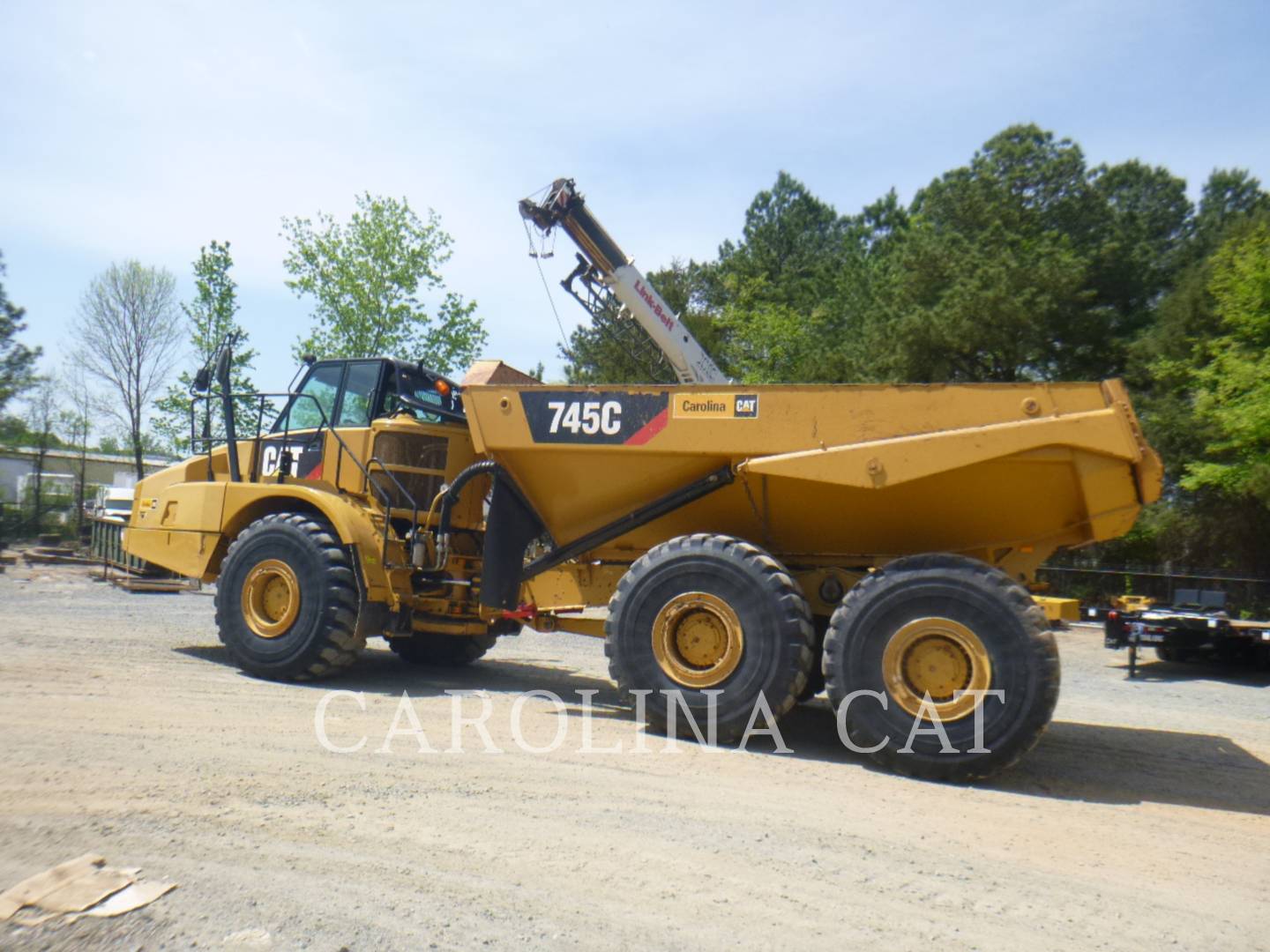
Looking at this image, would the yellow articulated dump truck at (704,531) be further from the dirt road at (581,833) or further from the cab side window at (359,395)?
the dirt road at (581,833)

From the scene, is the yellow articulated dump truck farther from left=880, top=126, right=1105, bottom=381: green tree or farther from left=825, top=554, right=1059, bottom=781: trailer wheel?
left=880, top=126, right=1105, bottom=381: green tree

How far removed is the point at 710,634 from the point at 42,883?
4.27 meters

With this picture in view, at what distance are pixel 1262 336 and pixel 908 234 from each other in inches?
430

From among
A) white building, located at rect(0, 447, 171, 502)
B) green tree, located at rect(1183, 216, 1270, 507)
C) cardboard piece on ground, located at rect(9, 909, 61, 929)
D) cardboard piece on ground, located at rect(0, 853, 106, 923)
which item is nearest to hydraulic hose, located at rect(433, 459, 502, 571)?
cardboard piece on ground, located at rect(0, 853, 106, 923)

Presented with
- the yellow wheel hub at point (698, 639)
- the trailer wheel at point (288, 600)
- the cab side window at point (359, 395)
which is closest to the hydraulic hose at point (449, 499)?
the trailer wheel at point (288, 600)

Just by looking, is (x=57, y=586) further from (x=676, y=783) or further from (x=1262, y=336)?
(x=1262, y=336)

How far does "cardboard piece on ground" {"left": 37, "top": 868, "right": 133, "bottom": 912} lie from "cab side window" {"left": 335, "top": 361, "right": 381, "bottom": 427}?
18.6ft

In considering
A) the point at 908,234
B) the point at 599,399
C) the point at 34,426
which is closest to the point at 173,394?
the point at 34,426

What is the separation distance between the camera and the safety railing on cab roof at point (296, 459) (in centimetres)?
870

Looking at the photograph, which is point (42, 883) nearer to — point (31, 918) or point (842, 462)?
point (31, 918)

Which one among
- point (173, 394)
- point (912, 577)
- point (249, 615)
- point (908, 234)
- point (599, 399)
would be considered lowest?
point (249, 615)

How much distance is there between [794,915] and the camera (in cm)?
384
